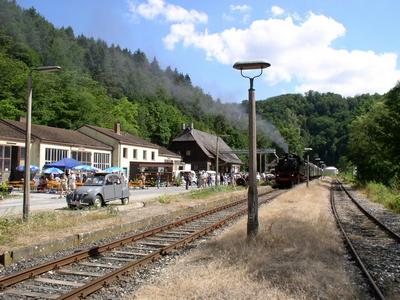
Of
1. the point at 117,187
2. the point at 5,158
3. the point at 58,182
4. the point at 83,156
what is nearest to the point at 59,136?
the point at 83,156

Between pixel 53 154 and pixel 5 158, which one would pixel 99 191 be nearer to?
pixel 5 158

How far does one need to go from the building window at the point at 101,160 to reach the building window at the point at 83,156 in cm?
109

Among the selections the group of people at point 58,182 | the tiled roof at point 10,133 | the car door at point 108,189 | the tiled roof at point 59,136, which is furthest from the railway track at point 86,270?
the tiled roof at point 59,136

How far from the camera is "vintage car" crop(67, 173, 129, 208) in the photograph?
798 inches

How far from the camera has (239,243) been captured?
10922mm

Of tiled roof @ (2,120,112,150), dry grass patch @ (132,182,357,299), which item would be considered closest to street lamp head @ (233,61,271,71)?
dry grass patch @ (132,182,357,299)

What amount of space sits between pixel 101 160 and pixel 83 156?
3.88 metres

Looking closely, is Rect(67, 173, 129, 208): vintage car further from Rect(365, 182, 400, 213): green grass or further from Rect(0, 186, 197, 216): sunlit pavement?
Rect(365, 182, 400, 213): green grass

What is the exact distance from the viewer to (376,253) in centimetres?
1141

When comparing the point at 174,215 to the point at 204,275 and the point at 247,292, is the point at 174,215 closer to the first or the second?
the point at 204,275

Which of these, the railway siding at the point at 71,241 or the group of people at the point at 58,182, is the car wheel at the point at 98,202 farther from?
the group of people at the point at 58,182

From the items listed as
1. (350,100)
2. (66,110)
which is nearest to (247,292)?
(66,110)

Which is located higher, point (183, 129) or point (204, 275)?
point (183, 129)

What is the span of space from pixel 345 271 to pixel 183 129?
210 feet
